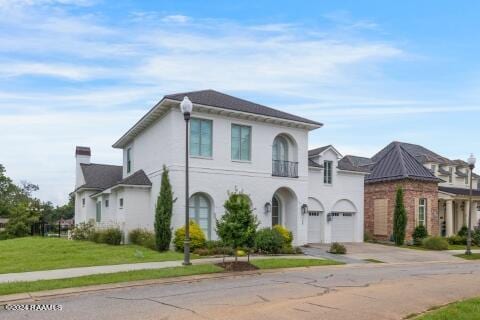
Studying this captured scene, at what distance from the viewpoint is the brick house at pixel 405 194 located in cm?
3156

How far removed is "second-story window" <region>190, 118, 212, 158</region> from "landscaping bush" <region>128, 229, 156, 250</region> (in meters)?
4.33

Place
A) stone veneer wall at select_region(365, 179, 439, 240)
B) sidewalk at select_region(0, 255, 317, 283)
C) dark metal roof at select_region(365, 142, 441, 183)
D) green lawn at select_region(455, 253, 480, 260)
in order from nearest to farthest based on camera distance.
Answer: sidewalk at select_region(0, 255, 317, 283) → green lawn at select_region(455, 253, 480, 260) → stone veneer wall at select_region(365, 179, 439, 240) → dark metal roof at select_region(365, 142, 441, 183)

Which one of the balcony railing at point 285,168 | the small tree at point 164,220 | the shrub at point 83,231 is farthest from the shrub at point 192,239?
the shrub at point 83,231

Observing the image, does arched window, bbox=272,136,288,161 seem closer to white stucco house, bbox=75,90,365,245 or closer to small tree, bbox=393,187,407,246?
white stucco house, bbox=75,90,365,245

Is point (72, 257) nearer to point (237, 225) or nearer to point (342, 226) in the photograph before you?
point (237, 225)

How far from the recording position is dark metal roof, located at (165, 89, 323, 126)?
899 inches

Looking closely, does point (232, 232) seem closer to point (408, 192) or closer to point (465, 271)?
point (465, 271)

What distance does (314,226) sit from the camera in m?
28.1

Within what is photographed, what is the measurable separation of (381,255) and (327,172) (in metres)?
7.22

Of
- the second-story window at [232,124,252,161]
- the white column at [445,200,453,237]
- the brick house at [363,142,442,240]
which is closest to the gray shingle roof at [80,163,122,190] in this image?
the second-story window at [232,124,252,161]

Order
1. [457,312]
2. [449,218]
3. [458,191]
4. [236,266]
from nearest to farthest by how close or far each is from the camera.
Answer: [457,312] → [236,266] → [449,218] → [458,191]

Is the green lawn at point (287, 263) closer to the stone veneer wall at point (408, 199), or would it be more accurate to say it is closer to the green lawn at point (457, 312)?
the green lawn at point (457, 312)

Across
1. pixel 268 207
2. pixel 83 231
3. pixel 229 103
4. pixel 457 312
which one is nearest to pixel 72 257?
pixel 268 207

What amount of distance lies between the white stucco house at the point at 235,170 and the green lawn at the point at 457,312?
12.7 m
